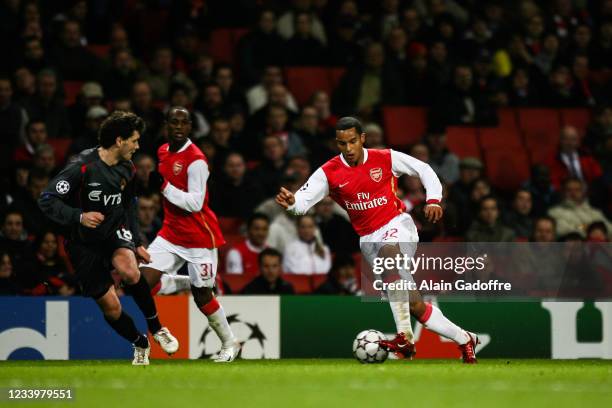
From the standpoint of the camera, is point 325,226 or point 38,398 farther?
point 325,226

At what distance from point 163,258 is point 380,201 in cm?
205

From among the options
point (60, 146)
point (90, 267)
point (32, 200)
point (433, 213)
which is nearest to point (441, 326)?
point (433, 213)

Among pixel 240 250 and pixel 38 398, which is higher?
pixel 240 250

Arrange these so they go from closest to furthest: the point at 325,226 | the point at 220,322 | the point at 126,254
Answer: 1. the point at 126,254
2. the point at 220,322
3. the point at 325,226

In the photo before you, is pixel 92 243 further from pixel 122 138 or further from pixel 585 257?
pixel 585 257

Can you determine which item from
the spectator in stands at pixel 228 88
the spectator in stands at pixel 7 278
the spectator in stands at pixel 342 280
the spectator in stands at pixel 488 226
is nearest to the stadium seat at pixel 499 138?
the spectator in stands at pixel 488 226

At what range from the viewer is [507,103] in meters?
18.1

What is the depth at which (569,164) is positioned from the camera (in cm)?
1677

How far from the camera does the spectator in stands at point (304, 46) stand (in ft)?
57.2

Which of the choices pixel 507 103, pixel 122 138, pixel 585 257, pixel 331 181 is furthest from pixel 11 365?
pixel 507 103

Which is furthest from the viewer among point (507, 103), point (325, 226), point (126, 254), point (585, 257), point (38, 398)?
point (507, 103)

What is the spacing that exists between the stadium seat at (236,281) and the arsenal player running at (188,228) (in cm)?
223

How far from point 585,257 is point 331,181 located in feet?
13.6

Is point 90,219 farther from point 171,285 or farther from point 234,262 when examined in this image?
point 234,262
